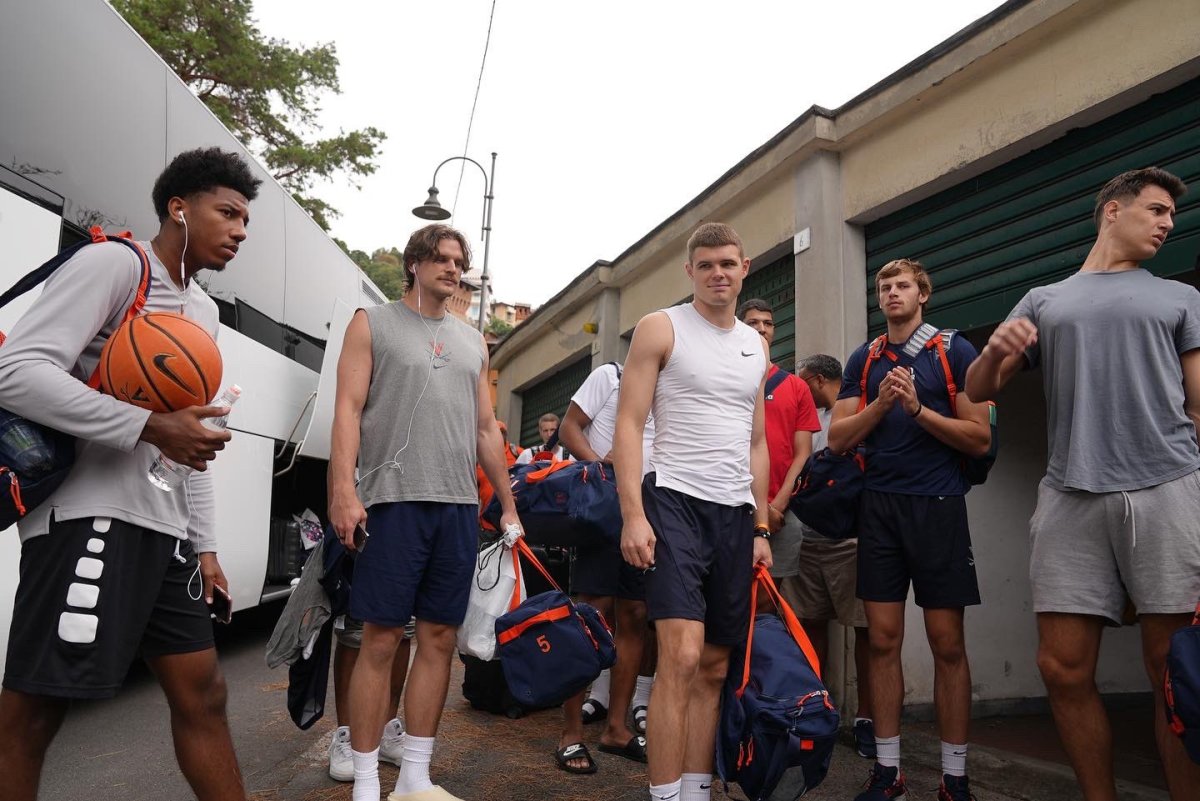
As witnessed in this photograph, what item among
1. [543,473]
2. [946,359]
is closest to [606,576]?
[543,473]

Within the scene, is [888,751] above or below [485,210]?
below

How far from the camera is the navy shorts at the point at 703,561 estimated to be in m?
3.17

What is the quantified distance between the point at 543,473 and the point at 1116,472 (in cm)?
267

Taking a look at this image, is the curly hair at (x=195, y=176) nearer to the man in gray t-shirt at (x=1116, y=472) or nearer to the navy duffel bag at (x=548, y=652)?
the navy duffel bag at (x=548, y=652)

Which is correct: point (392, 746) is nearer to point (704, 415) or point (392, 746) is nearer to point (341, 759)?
point (341, 759)

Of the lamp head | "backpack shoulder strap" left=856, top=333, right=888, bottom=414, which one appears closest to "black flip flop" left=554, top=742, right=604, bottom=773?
"backpack shoulder strap" left=856, top=333, right=888, bottom=414

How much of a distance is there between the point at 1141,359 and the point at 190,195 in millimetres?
3343

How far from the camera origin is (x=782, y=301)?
742cm

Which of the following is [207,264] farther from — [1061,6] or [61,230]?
[1061,6]

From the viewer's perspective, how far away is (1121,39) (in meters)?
4.38

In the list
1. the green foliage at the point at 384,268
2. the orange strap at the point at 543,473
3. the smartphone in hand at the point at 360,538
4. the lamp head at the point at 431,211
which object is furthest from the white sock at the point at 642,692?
the green foliage at the point at 384,268

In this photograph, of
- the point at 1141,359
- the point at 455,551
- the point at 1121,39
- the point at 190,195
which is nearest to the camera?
the point at 190,195

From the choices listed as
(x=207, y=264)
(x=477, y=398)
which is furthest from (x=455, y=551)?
(x=207, y=264)

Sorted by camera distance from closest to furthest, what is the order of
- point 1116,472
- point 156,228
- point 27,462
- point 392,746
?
1. point 27,462
2. point 1116,472
3. point 392,746
4. point 156,228
